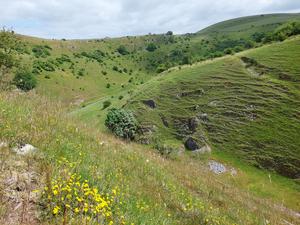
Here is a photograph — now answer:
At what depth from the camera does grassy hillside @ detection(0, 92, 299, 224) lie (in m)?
5.66

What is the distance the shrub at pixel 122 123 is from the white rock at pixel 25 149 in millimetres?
41244

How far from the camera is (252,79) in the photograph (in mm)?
58219

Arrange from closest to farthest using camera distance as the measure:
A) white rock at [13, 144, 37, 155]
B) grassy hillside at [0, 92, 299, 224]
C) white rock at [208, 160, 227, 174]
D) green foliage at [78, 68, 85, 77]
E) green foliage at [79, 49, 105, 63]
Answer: grassy hillside at [0, 92, 299, 224] → white rock at [13, 144, 37, 155] → white rock at [208, 160, 227, 174] → green foliage at [78, 68, 85, 77] → green foliage at [79, 49, 105, 63]

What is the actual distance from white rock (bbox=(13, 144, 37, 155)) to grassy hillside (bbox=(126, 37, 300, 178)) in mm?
38045

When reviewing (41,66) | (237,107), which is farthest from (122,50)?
(237,107)

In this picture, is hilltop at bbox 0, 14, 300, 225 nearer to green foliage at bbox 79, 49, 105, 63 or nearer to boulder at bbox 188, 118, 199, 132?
boulder at bbox 188, 118, 199, 132

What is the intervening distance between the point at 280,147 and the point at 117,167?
41.0 meters

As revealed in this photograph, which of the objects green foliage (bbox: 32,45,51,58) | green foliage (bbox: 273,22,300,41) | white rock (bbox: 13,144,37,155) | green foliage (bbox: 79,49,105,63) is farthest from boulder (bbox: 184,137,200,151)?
green foliage (bbox: 79,49,105,63)

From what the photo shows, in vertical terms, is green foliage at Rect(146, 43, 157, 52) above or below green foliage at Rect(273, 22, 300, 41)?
below

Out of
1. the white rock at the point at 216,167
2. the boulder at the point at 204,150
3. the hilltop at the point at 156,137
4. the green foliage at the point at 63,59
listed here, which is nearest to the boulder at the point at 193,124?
the hilltop at the point at 156,137

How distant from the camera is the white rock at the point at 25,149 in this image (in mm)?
6971

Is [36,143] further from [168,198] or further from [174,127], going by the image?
[174,127]

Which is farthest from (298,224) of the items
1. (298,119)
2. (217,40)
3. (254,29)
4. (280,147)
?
(254,29)

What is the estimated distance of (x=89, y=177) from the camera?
6.76m
